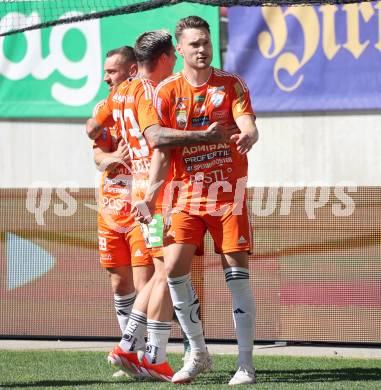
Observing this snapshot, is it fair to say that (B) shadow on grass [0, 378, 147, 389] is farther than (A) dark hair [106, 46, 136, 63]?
No

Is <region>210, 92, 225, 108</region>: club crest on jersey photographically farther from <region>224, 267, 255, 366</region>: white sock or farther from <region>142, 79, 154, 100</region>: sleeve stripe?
<region>224, 267, 255, 366</region>: white sock

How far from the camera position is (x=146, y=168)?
657 cm

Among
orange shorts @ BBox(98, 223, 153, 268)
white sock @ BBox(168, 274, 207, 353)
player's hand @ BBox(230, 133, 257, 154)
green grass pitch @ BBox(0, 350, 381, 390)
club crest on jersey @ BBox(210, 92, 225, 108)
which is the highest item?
club crest on jersey @ BBox(210, 92, 225, 108)

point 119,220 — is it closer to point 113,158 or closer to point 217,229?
point 113,158

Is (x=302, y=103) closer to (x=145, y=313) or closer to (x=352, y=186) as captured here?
(x=352, y=186)

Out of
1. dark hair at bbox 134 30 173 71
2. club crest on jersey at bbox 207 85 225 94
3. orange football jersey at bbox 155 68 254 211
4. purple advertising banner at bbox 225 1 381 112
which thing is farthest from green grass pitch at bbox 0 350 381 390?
purple advertising banner at bbox 225 1 381 112

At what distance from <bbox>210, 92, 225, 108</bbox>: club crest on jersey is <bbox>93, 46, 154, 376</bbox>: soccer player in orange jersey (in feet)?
3.37

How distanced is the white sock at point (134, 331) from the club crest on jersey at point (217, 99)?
156cm

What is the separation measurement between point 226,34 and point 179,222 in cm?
741

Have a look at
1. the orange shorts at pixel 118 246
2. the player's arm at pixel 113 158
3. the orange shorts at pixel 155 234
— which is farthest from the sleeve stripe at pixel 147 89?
the orange shorts at pixel 118 246

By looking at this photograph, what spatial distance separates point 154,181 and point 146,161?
537 mm

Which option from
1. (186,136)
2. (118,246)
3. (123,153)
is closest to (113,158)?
(123,153)

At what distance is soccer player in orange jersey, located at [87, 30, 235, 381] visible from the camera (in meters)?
6.30

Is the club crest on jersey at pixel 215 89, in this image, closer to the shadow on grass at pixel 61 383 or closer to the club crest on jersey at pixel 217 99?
the club crest on jersey at pixel 217 99
